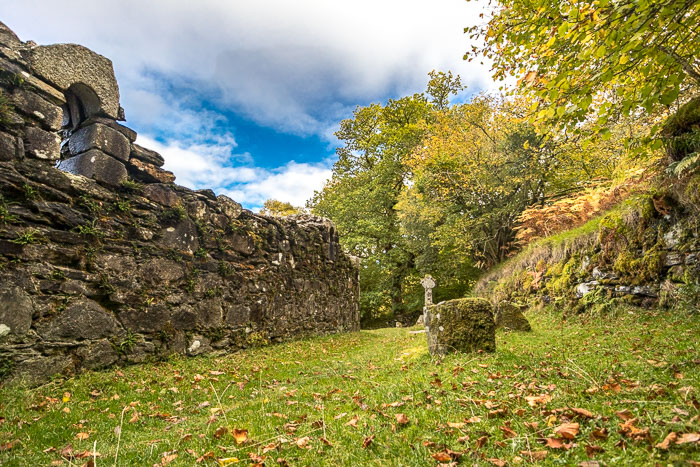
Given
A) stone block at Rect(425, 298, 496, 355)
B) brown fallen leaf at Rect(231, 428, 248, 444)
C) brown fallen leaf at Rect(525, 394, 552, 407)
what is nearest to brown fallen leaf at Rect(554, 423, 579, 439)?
brown fallen leaf at Rect(525, 394, 552, 407)

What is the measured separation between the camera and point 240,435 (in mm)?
3064

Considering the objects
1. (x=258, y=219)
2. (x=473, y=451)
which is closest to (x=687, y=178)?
(x=473, y=451)

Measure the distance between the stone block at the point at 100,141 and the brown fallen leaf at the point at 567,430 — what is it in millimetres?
7984

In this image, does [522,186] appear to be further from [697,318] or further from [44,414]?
[44,414]

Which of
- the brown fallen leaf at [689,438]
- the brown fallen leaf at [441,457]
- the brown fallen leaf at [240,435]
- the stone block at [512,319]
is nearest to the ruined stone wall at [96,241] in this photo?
the brown fallen leaf at [240,435]

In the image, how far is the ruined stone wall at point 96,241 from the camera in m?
4.91

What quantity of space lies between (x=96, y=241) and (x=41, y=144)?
1.76m

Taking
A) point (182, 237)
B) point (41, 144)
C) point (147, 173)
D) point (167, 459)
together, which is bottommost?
point (167, 459)

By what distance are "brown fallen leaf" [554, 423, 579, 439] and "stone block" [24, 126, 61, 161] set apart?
7704 millimetres

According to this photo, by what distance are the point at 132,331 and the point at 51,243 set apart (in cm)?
195

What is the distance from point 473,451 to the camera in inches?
95.3

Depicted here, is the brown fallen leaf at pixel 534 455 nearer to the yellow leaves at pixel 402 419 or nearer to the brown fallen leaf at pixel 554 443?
the brown fallen leaf at pixel 554 443

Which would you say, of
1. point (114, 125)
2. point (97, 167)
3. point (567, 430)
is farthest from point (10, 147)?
point (567, 430)

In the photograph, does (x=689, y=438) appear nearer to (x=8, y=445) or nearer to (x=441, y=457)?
(x=441, y=457)
